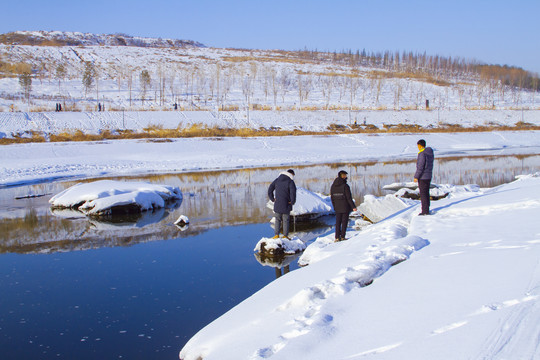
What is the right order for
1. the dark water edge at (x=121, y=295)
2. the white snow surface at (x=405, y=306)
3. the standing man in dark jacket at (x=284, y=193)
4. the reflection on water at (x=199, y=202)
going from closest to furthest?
the white snow surface at (x=405, y=306), the dark water edge at (x=121, y=295), the standing man in dark jacket at (x=284, y=193), the reflection on water at (x=199, y=202)

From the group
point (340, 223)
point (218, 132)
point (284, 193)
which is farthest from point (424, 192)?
point (218, 132)

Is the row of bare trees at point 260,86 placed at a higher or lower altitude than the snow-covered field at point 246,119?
higher

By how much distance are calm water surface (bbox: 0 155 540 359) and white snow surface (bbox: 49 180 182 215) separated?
51cm

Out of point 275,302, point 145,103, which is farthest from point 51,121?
point 275,302

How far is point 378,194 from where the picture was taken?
56.4 ft

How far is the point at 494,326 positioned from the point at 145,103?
2284 inches

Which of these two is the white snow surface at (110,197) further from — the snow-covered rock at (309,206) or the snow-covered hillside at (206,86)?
the snow-covered hillside at (206,86)

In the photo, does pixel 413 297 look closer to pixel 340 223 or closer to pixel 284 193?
pixel 340 223

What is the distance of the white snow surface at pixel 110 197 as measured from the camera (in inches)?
570

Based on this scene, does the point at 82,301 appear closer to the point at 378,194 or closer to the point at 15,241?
the point at 15,241

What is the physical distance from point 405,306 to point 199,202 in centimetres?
1199

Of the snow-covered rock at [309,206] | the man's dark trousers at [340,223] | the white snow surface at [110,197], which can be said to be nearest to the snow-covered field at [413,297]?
the man's dark trousers at [340,223]

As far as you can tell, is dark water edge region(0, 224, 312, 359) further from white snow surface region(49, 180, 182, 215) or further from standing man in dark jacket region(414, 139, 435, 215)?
white snow surface region(49, 180, 182, 215)

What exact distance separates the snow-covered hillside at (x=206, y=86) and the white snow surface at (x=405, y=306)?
44.7 metres
